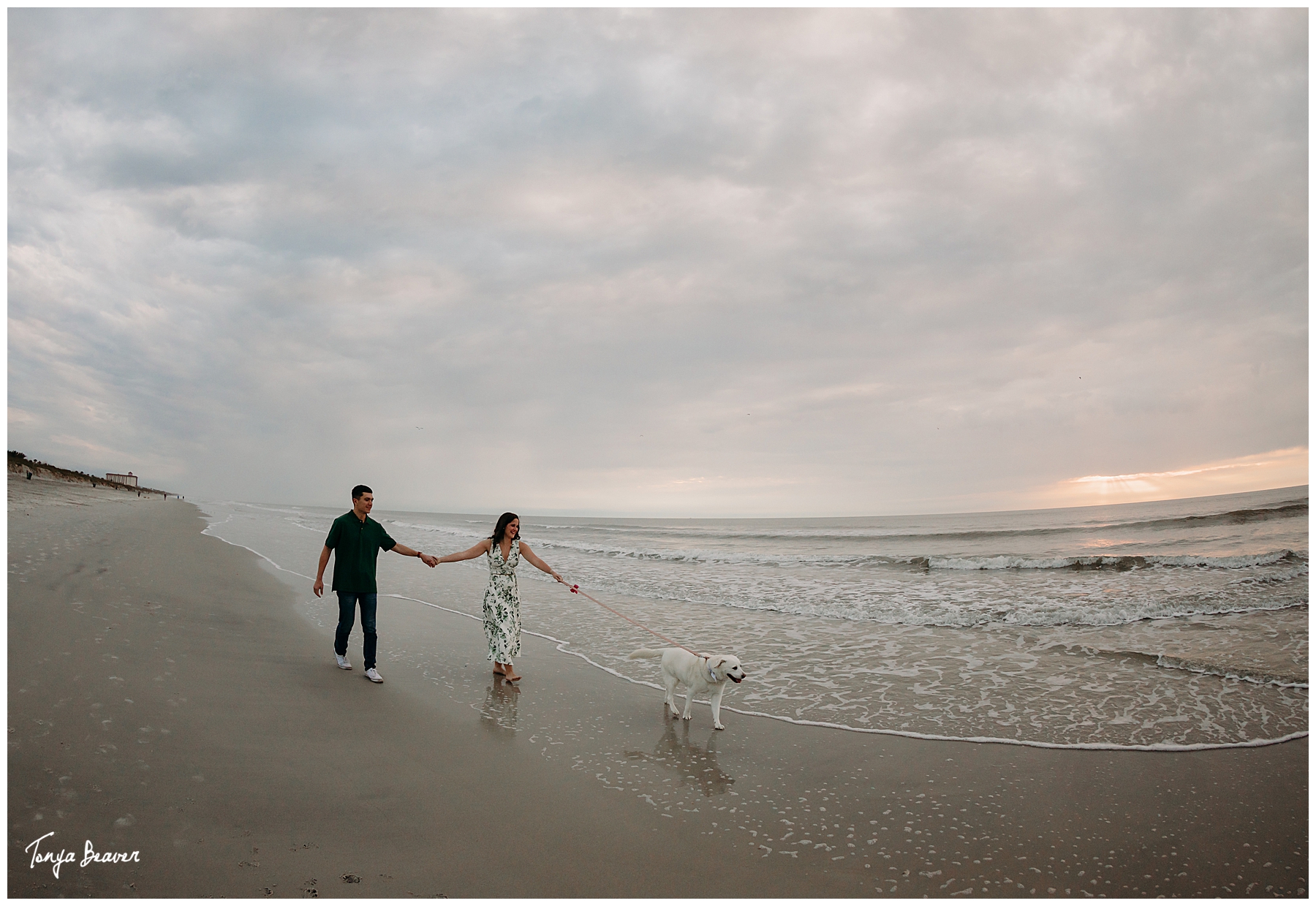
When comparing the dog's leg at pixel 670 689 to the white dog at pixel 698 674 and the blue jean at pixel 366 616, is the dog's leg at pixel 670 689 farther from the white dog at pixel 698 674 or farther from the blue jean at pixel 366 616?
the blue jean at pixel 366 616

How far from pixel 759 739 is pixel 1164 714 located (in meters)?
4.36

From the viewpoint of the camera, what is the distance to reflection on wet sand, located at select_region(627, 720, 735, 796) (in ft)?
15.0

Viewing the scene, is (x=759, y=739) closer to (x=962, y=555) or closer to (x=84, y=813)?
(x=84, y=813)

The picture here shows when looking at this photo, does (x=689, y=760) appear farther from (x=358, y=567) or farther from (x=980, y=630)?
(x=980, y=630)

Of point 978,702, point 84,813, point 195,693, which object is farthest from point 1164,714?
point 195,693

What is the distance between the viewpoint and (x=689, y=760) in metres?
5.06

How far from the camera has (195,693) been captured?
17.6ft

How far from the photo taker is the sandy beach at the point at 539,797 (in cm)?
326

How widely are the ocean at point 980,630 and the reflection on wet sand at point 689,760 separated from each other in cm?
115
